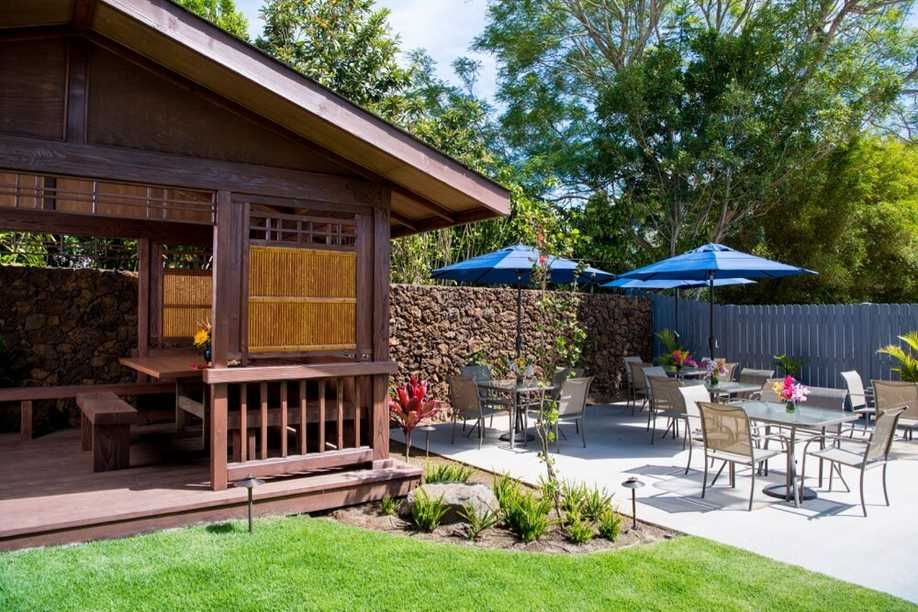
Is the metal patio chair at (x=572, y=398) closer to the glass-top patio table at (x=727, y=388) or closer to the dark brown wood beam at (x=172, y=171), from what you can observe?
the glass-top patio table at (x=727, y=388)

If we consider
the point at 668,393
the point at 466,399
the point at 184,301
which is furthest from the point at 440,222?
the point at 184,301

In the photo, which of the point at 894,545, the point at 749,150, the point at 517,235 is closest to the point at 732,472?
the point at 894,545

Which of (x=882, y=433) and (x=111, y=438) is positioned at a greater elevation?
(x=882, y=433)

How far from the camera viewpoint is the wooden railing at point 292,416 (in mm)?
5082

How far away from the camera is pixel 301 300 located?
5.41m

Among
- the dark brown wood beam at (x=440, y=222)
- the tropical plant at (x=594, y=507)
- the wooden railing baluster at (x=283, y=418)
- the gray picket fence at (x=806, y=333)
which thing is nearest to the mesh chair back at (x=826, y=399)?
the tropical plant at (x=594, y=507)

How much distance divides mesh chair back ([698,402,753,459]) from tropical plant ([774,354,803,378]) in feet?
23.5

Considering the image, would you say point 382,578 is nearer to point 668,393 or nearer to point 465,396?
point 465,396

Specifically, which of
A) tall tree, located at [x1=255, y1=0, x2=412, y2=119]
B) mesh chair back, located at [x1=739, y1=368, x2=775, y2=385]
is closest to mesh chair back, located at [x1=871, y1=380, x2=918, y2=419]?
mesh chair back, located at [x1=739, y1=368, x2=775, y2=385]

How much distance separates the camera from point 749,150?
16797 mm

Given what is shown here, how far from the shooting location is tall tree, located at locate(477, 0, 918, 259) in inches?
656

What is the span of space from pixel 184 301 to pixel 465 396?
370 centimetres

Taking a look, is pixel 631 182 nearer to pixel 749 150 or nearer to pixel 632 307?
pixel 749 150

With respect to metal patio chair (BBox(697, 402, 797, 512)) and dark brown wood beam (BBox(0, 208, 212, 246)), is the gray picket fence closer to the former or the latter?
metal patio chair (BBox(697, 402, 797, 512))
